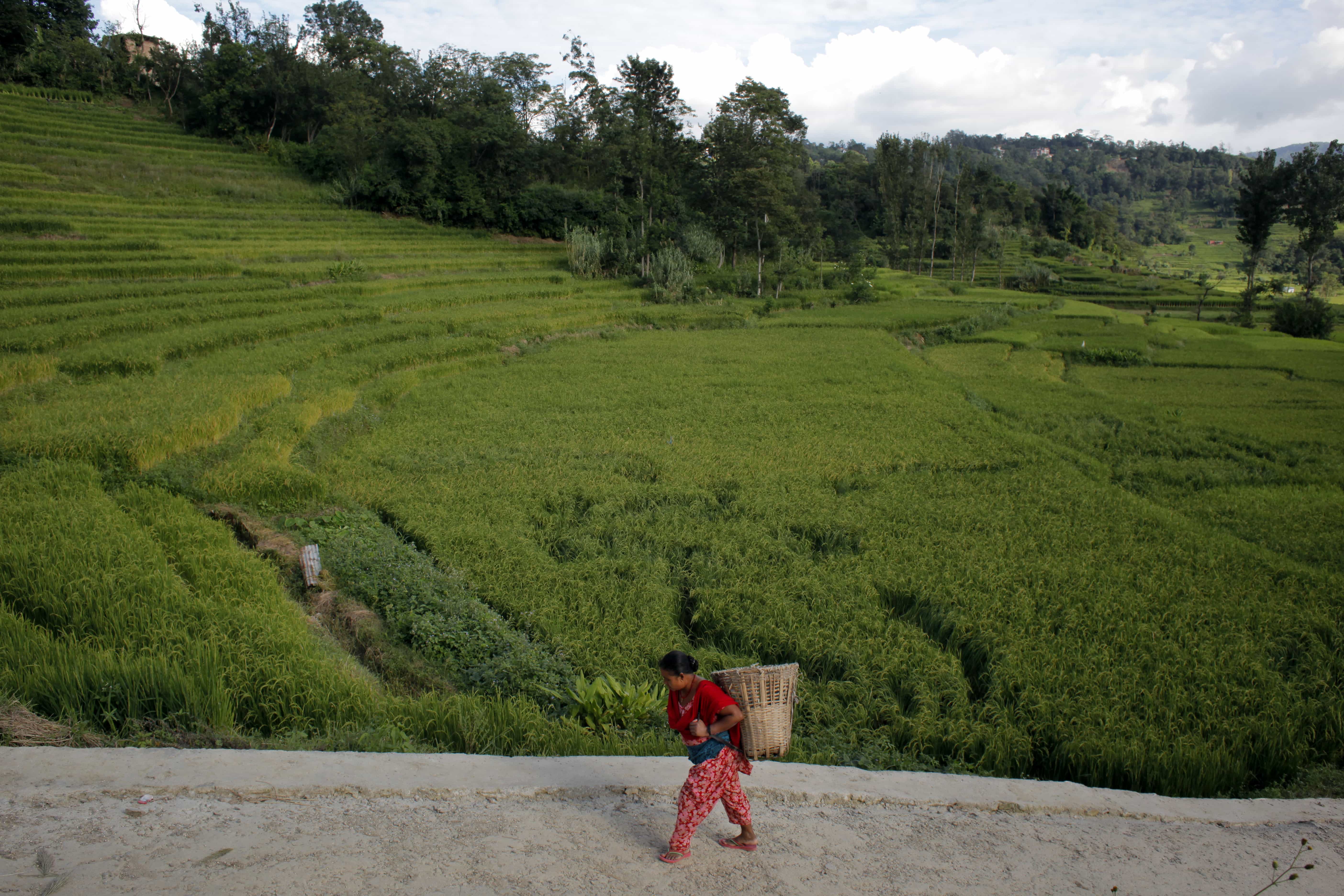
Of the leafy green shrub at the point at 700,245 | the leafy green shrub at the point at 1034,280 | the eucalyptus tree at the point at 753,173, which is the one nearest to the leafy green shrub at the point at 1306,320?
the leafy green shrub at the point at 1034,280

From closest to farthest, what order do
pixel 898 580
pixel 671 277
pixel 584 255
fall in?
pixel 898 580 → pixel 671 277 → pixel 584 255

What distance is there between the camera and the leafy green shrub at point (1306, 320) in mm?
24062

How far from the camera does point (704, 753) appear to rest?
2.76 m

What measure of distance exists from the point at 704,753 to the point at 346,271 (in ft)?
60.4

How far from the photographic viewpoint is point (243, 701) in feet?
12.6

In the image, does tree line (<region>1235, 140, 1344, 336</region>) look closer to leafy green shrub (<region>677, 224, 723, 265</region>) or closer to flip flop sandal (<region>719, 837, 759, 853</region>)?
leafy green shrub (<region>677, 224, 723, 265</region>)

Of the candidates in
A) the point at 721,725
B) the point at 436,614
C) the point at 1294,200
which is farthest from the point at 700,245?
the point at 721,725

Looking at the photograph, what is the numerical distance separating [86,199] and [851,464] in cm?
2059

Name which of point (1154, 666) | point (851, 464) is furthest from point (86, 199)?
point (1154, 666)

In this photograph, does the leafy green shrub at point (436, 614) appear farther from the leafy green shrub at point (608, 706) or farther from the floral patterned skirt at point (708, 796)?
the floral patterned skirt at point (708, 796)

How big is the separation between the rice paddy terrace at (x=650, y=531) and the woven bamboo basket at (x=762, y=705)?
1.06 metres

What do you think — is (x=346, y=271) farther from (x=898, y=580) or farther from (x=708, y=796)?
(x=708, y=796)

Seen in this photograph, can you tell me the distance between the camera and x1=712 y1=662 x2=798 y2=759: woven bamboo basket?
280cm

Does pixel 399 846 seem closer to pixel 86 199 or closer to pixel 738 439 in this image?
pixel 738 439
